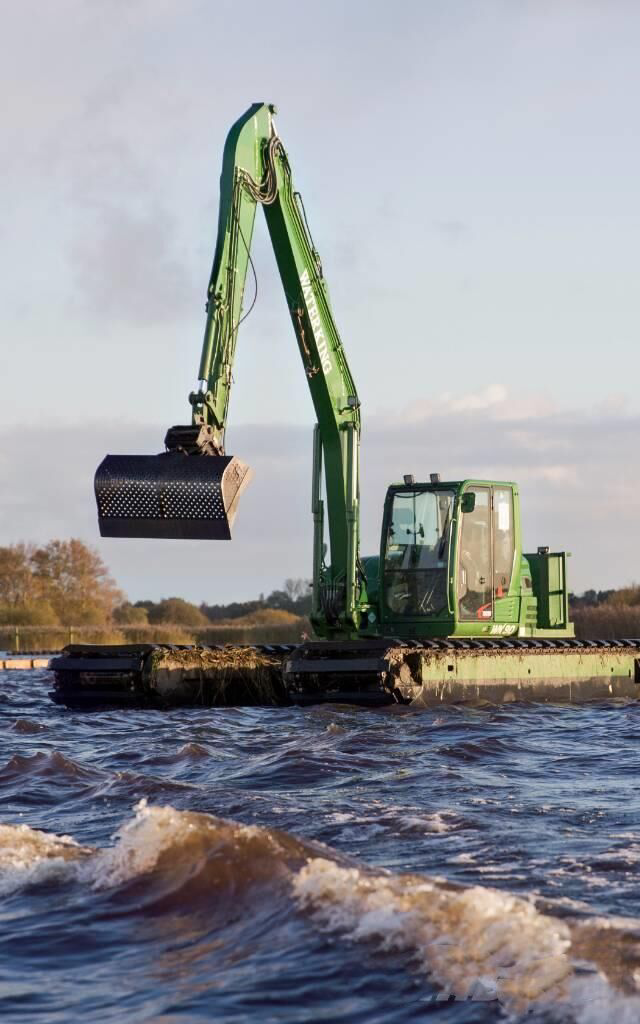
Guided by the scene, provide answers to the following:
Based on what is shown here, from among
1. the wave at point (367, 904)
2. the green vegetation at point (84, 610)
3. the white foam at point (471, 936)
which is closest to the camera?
the white foam at point (471, 936)

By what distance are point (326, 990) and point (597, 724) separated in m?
11.2

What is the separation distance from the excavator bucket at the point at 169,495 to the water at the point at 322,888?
297cm

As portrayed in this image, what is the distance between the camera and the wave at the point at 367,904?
485 centimetres

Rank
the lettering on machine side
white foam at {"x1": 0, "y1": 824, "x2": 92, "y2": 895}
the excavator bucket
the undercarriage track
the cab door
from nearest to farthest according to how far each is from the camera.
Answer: white foam at {"x1": 0, "y1": 824, "x2": 92, "y2": 895} → the excavator bucket → the undercarriage track → the lettering on machine side → the cab door

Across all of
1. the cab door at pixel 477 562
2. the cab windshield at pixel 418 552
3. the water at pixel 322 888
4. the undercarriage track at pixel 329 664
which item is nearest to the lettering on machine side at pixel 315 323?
the cab windshield at pixel 418 552

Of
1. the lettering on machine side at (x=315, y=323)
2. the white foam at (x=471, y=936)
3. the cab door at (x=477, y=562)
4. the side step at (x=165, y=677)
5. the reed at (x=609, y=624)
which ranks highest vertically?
the lettering on machine side at (x=315, y=323)

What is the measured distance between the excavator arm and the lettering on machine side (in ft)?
0.04

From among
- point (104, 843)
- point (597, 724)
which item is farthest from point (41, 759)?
point (597, 724)

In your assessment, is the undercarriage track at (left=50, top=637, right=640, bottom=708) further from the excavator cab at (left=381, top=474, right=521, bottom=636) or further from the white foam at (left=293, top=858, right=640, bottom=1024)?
the white foam at (left=293, top=858, right=640, bottom=1024)

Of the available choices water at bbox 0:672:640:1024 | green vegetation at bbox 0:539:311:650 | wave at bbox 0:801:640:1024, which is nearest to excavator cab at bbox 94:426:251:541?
water at bbox 0:672:640:1024

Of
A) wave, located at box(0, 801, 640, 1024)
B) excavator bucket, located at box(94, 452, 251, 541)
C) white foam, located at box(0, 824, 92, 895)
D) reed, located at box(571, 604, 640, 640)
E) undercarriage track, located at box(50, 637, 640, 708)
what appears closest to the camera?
wave, located at box(0, 801, 640, 1024)

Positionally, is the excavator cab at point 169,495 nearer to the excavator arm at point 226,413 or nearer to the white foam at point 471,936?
the excavator arm at point 226,413

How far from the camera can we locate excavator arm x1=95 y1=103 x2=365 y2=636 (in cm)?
1416

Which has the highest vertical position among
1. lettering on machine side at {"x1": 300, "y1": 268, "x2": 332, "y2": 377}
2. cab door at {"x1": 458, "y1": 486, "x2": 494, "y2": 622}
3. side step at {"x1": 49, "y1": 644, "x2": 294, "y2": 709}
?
lettering on machine side at {"x1": 300, "y1": 268, "x2": 332, "y2": 377}
